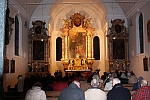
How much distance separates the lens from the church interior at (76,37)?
51.4ft

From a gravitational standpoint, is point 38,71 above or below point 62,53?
below

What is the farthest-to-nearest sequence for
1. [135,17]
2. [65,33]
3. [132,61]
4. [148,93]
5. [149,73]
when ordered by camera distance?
[65,33] < [132,61] < [135,17] < [149,73] < [148,93]

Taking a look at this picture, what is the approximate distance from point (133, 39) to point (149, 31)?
3933 mm

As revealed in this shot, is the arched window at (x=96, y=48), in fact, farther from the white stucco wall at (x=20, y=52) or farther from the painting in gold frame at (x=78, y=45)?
the white stucco wall at (x=20, y=52)

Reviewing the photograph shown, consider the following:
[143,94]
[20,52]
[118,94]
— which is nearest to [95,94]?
[118,94]

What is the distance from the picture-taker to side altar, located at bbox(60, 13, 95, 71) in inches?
885

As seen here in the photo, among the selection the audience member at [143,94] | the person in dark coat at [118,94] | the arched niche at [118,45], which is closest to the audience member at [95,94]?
the person in dark coat at [118,94]

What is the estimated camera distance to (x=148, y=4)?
571 inches

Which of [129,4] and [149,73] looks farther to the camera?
[129,4]

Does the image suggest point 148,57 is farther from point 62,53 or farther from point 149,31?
point 62,53

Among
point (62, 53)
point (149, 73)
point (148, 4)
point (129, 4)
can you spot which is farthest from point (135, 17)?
point (62, 53)

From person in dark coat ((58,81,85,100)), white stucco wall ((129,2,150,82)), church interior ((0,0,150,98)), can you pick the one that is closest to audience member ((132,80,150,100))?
person in dark coat ((58,81,85,100))

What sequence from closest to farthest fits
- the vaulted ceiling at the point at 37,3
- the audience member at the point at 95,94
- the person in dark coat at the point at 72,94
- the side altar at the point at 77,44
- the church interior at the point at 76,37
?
the person in dark coat at the point at 72,94 → the audience member at the point at 95,94 → the church interior at the point at 76,37 → the vaulted ceiling at the point at 37,3 → the side altar at the point at 77,44

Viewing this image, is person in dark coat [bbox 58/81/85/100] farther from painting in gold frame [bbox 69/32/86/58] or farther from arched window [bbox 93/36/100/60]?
arched window [bbox 93/36/100/60]
